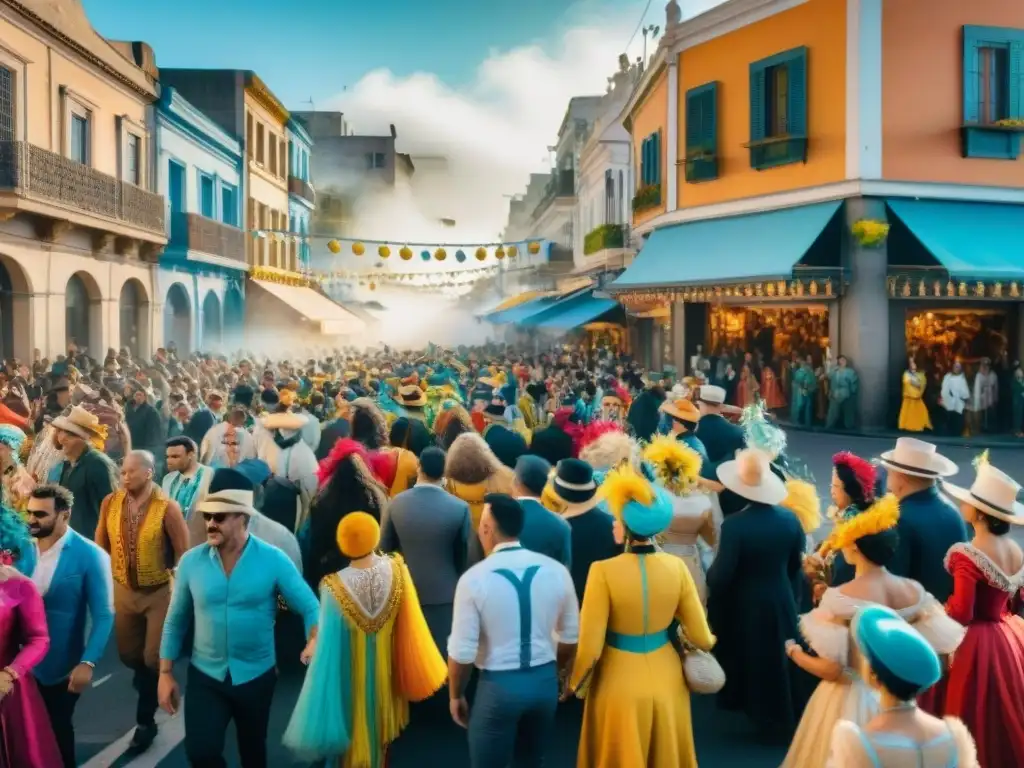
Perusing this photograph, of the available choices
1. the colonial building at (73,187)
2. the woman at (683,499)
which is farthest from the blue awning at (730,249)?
the woman at (683,499)

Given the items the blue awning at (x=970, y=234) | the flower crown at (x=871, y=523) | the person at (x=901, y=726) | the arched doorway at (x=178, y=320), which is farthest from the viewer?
the arched doorway at (x=178, y=320)

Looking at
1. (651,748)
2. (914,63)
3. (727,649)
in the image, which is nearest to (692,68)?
(914,63)

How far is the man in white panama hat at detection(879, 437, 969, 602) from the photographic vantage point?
527 cm

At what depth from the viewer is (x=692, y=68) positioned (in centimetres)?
2214

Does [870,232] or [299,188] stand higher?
[299,188]

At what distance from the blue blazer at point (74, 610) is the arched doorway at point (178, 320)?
24994 millimetres

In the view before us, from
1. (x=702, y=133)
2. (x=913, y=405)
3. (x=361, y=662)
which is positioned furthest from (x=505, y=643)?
(x=702, y=133)

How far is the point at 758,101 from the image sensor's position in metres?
20.0

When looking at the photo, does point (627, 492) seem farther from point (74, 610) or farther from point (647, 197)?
point (647, 197)

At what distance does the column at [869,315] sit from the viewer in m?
18.4

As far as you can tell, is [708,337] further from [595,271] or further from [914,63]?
[595,271]

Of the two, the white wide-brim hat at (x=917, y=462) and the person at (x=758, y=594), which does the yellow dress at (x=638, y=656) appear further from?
the white wide-brim hat at (x=917, y=462)

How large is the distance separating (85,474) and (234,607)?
296cm

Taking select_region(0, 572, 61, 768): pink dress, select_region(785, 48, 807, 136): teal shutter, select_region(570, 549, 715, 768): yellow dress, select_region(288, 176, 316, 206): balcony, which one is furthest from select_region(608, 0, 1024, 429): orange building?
select_region(288, 176, 316, 206): balcony
